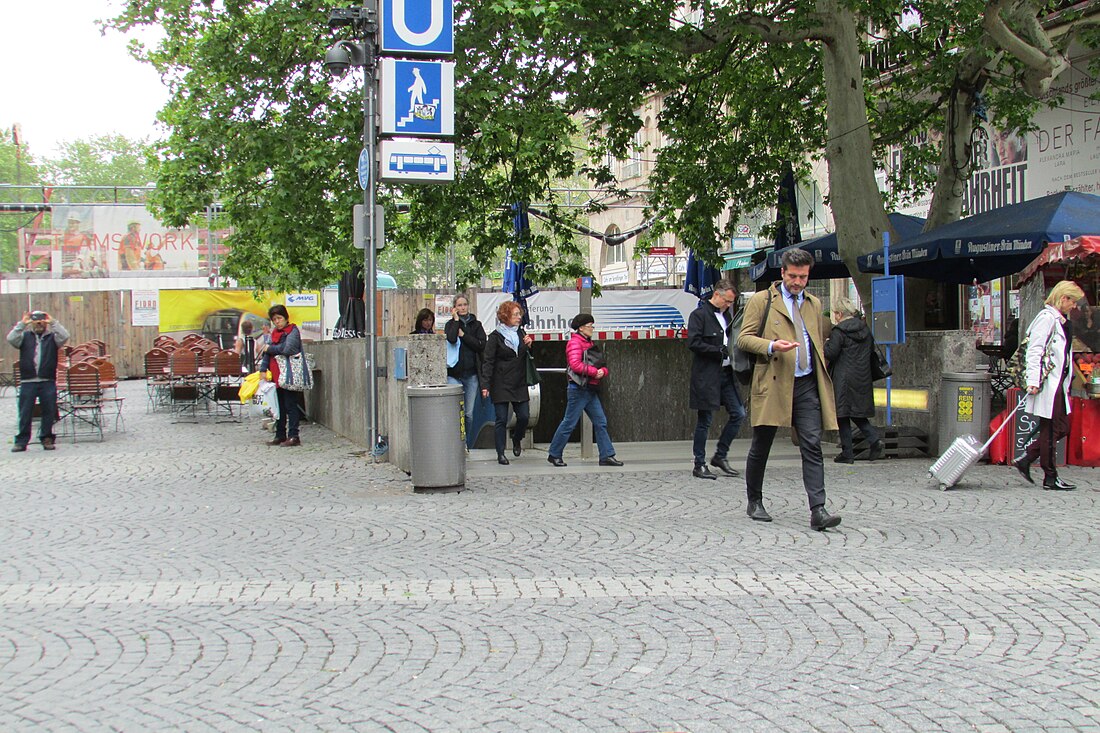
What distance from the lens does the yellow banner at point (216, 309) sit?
35.8 meters

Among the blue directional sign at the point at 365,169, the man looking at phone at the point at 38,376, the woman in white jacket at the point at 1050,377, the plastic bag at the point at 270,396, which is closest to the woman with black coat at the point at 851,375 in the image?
the woman in white jacket at the point at 1050,377

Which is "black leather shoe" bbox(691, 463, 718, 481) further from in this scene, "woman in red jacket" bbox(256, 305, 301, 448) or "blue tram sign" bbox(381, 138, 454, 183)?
"woman in red jacket" bbox(256, 305, 301, 448)

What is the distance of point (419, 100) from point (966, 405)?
266 inches

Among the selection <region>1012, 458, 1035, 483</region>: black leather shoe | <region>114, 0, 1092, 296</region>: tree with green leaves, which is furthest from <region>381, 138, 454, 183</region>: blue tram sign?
<region>1012, 458, 1035, 483</region>: black leather shoe

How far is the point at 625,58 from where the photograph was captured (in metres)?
12.7

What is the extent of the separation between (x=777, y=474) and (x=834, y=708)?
714 cm

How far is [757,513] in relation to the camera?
838 cm

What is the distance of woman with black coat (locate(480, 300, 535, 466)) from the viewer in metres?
12.5

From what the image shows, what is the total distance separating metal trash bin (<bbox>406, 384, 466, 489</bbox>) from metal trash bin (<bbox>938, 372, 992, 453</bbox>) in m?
5.26

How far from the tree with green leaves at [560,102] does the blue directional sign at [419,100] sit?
58 cm

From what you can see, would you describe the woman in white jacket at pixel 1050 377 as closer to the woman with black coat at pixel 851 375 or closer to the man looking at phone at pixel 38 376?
Answer: the woman with black coat at pixel 851 375

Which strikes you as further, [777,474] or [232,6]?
[232,6]

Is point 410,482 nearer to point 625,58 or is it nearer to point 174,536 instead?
point 174,536

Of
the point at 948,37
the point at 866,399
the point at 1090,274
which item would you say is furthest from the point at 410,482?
the point at 948,37
